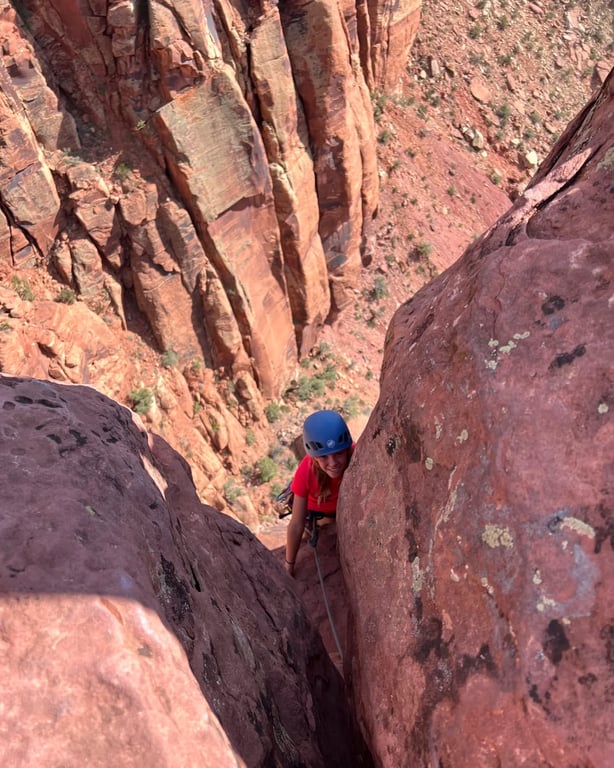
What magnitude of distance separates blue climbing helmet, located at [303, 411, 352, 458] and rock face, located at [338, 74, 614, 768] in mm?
899

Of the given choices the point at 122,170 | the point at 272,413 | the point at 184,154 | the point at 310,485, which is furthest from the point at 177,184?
the point at 310,485

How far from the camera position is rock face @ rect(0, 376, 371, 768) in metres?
2.01

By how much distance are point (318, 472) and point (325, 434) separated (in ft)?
1.85

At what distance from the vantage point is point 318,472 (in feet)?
15.9

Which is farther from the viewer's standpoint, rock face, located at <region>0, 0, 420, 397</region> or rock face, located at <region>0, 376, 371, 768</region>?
rock face, located at <region>0, 0, 420, 397</region>

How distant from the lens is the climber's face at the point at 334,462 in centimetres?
454

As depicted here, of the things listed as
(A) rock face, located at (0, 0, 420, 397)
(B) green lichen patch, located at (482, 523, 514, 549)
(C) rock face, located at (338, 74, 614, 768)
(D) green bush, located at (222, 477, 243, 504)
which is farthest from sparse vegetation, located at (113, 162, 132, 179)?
(B) green lichen patch, located at (482, 523, 514, 549)

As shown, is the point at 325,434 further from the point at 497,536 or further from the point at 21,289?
the point at 21,289

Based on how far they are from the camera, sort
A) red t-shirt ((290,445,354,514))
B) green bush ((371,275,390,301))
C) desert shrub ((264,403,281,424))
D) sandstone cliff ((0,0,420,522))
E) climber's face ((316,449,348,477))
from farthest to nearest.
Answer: green bush ((371,275,390,301))
desert shrub ((264,403,281,424))
sandstone cliff ((0,0,420,522))
red t-shirt ((290,445,354,514))
climber's face ((316,449,348,477))

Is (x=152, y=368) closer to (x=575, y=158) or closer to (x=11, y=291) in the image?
(x=11, y=291)

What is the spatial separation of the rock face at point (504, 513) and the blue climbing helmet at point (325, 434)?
899 millimetres

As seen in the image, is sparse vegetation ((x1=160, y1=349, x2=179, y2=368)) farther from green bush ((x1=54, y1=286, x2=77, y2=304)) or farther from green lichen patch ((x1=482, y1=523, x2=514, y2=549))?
green lichen patch ((x1=482, y1=523, x2=514, y2=549))

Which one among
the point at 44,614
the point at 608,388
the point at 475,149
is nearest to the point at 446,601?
the point at 608,388

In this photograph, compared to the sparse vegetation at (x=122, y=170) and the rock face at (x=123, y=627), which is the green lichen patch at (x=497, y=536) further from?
the sparse vegetation at (x=122, y=170)
